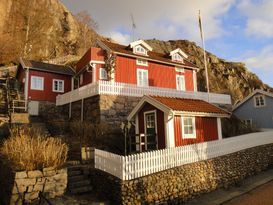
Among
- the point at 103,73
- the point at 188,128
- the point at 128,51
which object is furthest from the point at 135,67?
the point at 188,128

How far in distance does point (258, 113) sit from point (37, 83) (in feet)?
76.8

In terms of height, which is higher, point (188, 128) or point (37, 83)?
point (37, 83)

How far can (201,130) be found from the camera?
48.0 ft

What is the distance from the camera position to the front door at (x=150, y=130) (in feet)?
46.5

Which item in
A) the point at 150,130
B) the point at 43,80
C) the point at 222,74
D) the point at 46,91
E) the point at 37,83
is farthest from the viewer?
the point at 222,74

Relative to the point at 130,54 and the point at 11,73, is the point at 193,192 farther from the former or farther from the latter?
the point at 11,73

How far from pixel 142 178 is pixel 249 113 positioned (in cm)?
2097

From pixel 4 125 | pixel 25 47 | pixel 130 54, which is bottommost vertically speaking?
pixel 4 125

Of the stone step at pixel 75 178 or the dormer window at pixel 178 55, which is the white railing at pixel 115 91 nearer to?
the dormer window at pixel 178 55

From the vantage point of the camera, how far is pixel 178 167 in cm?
1105

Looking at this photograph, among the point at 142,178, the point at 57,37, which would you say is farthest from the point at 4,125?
the point at 57,37

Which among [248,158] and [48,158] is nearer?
[48,158]

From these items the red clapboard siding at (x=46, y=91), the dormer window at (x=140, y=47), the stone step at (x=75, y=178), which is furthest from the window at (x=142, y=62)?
the stone step at (x=75, y=178)

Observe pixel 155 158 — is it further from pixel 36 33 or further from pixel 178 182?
pixel 36 33
